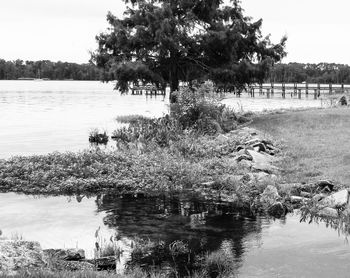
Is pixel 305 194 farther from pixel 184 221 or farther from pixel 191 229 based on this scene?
pixel 191 229

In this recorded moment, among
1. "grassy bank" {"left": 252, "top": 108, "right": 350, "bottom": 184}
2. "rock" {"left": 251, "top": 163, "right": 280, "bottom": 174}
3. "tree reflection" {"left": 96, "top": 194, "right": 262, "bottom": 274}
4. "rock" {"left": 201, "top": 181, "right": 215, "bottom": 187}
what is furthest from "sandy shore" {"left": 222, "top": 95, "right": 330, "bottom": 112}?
"tree reflection" {"left": 96, "top": 194, "right": 262, "bottom": 274}

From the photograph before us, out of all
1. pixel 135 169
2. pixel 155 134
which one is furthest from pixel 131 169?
pixel 155 134

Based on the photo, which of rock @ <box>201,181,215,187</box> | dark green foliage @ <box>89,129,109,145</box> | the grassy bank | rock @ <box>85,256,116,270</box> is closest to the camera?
rock @ <box>85,256,116,270</box>

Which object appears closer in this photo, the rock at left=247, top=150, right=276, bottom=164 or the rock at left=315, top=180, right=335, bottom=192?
the rock at left=315, top=180, right=335, bottom=192

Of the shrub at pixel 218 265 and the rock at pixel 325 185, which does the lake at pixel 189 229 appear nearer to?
the shrub at pixel 218 265

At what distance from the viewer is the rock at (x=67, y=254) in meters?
7.84

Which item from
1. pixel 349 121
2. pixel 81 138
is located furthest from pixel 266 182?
pixel 81 138

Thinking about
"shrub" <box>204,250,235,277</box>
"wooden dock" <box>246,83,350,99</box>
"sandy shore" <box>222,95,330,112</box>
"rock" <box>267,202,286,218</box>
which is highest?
"wooden dock" <box>246,83,350,99</box>

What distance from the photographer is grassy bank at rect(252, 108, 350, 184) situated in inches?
550

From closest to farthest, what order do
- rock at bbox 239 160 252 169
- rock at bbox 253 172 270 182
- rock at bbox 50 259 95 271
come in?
rock at bbox 50 259 95 271, rock at bbox 253 172 270 182, rock at bbox 239 160 252 169

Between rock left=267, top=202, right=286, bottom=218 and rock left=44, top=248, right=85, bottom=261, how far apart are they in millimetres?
4792

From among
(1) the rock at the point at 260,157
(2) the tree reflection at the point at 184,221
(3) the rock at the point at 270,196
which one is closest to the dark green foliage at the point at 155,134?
(1) the rock at the point at 260,157

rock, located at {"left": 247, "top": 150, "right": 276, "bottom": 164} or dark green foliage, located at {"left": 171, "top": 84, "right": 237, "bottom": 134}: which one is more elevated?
dark green foliage, located at {"left": 171, "top": 84, "right": 237, "bottom": 134}

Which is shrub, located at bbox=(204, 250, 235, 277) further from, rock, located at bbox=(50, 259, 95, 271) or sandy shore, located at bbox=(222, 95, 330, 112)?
sandy shore, located at bbox=(222, 95, 330, 112)
